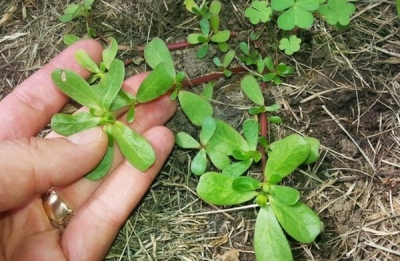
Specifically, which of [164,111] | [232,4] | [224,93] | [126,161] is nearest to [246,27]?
[232,4]

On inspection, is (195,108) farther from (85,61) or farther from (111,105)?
(85,61)

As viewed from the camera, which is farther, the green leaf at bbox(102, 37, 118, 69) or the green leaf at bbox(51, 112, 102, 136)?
the green leaf at bbox(102, 37, 118, 69)

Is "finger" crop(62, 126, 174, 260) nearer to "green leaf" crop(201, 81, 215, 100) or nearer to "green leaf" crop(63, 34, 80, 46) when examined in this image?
"green leaf" crop(201, 81, 215, 100)

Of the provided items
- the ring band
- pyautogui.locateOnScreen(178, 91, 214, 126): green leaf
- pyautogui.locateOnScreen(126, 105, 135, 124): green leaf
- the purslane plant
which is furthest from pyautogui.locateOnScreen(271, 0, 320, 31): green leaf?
the ring band

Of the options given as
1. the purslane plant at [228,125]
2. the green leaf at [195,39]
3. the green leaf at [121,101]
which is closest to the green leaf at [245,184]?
the purslane plant at [228,125]

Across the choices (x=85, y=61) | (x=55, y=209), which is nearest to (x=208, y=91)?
(x=85, y=61)
